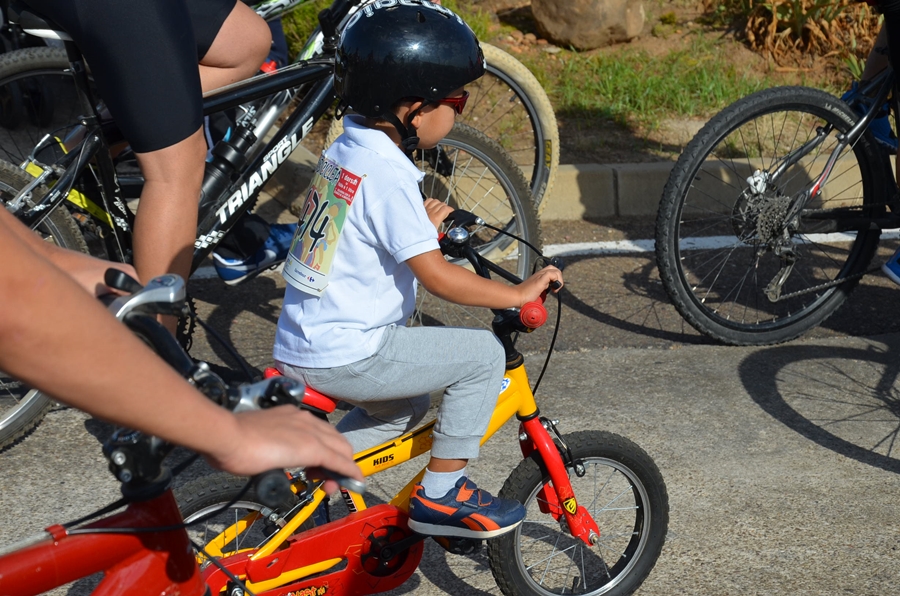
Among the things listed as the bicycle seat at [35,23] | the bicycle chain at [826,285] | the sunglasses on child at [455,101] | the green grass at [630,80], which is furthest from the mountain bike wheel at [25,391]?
the green grass at [630,80]

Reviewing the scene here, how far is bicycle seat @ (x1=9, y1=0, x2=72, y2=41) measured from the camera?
3.05 m

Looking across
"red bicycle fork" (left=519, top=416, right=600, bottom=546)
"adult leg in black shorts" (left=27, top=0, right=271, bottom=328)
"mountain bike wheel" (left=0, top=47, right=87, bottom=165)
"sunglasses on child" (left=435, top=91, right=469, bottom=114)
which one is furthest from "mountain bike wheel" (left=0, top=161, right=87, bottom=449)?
"red bicycle fork" (left=519, top=416, right=600, bottom=546)

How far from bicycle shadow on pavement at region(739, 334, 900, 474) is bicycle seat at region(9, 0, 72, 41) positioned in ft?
9.43

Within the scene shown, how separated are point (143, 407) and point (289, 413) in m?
0.22

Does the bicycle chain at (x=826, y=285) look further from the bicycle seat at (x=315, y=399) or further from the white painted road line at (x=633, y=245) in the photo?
the bicycle seat at (x=315, y=399)

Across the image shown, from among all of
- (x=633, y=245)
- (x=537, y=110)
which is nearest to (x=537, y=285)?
(x=537, y=110)

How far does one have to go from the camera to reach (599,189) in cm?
586

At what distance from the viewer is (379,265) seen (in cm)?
241

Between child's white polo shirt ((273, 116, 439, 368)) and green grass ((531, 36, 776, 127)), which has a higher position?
child's white polo shirt ((273, 116, 439, 368))

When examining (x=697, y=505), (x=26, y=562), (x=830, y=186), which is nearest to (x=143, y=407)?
(x=26, y=562)

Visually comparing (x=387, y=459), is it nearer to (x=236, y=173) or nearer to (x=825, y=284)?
(x=236, y=173)

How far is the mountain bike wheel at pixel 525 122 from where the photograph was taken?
15.7 feet

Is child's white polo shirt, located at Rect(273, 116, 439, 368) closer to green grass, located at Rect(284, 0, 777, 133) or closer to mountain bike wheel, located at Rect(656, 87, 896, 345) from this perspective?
mountain bike wheel, located at Rect(656, 87, 896, 345)

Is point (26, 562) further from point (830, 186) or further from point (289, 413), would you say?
point (830, 186)
